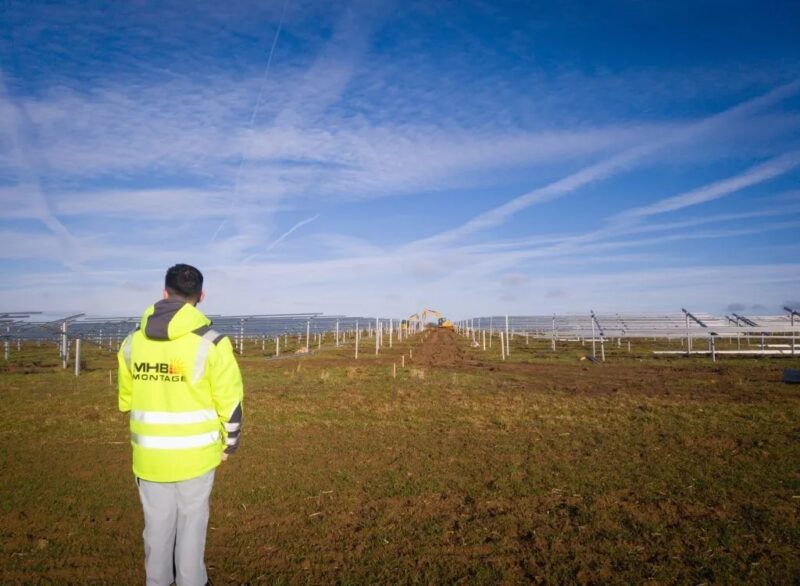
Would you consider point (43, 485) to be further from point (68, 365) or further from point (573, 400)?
point (68, 365)

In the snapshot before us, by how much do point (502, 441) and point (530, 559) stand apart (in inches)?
179

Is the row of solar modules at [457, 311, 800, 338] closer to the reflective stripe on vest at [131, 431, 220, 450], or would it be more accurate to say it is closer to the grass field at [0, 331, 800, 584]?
the grass field at [0, 331, 800, 584]

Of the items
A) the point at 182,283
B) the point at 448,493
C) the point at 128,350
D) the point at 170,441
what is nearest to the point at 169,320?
the point at 182,283

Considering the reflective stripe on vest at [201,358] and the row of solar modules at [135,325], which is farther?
the row of solar modules at [135,325]

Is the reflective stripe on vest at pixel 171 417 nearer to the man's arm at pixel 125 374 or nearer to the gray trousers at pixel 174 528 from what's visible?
the man's arm at pixel 125 374

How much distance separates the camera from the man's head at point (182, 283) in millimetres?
3570

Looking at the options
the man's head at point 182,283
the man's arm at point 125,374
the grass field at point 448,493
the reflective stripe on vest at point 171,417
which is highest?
the man's head at point 182,283

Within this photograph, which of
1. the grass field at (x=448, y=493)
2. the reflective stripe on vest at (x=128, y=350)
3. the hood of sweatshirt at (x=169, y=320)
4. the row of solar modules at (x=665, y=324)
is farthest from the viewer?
the row of solar modules at (x=665, y=324)

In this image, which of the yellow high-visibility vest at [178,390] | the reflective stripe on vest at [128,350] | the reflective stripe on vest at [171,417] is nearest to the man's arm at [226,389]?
the yellow high-visibility vest at [178,390]

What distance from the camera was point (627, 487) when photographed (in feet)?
21.5

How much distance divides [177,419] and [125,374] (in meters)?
0.58

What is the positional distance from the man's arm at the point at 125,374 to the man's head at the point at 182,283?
16.6 inches

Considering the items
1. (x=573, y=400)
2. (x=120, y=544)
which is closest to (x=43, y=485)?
(x=120, y=544)

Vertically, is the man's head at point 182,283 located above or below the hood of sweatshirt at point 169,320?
above
